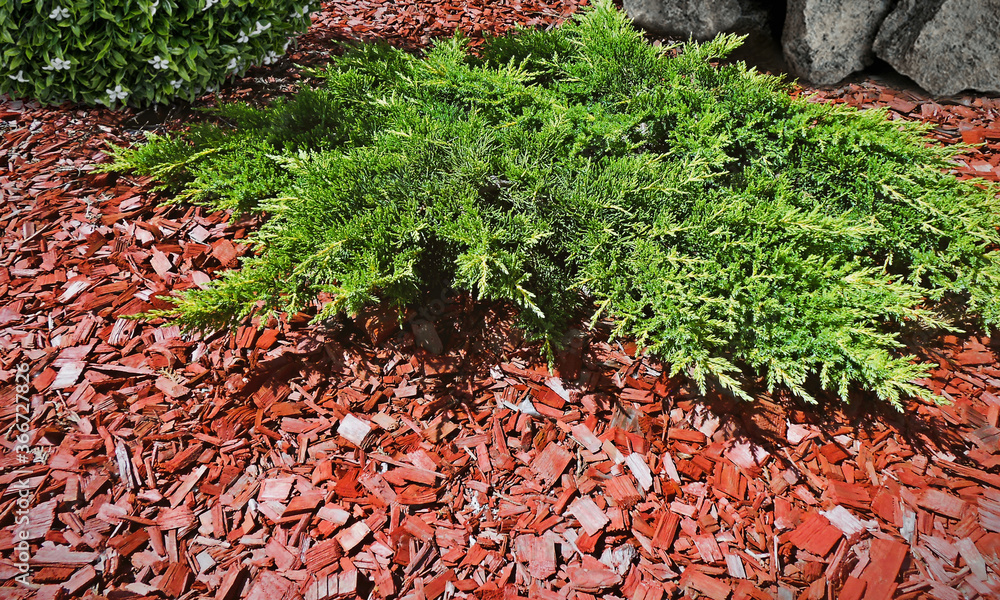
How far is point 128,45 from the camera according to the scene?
3.44 meters

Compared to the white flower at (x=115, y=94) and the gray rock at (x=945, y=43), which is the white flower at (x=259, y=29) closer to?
→ the white flower at (x=115, y=94)

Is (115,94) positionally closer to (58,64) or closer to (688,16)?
(58,64)

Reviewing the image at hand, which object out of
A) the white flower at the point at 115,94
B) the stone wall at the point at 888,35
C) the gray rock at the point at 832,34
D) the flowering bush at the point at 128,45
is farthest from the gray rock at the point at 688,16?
the white flower at the point at 115,94

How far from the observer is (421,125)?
274 cm

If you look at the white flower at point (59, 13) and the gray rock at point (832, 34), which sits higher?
the white flower at point (59, 13)

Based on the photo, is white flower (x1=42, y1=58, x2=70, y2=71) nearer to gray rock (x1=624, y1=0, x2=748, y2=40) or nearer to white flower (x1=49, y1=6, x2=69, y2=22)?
white flower (x1=49, y1=6, x2=69, y2=22)

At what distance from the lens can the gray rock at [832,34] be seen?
416 centimetres

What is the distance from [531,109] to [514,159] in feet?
1.38

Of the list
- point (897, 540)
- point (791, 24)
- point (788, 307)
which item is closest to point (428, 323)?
point (788, 307)

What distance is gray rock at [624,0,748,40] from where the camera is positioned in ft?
15.3

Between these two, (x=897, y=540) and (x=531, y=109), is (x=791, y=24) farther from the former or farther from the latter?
(x=897, y=540)

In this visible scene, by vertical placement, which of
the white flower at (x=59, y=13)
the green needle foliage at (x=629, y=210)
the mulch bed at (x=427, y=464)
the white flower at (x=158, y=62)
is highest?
the white flower at (x=59, y=13)

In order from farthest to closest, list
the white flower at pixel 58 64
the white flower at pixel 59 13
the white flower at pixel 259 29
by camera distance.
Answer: the white flower at pixel 259 29 < the white flower at pixel 58 64 < the white flower at pixel 59 13

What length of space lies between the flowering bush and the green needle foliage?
0.99m
